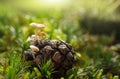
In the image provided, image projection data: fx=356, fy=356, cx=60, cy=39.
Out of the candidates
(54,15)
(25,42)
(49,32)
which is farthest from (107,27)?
(25,42)

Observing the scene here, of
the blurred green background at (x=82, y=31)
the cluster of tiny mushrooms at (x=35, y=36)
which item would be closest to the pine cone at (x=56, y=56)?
the cluster of tiny mushrooms at (x=35, y=36)

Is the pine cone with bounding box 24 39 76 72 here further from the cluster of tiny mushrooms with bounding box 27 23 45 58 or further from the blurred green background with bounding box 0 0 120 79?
the blurred green background with bounding box 0 0 120 79

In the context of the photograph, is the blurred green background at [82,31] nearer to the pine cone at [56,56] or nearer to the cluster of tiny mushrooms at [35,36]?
the cluster of tiny mushrooms at [35,36]

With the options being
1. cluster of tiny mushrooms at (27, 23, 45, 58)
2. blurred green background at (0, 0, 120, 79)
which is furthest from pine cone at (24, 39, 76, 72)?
blurred green background at (0, 0, 120, 79)

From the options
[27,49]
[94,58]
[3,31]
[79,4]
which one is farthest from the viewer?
[79,4]

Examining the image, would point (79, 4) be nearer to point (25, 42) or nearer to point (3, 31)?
point (3, 31)

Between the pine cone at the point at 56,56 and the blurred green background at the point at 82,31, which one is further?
the blurred green background at the point at 82,31
